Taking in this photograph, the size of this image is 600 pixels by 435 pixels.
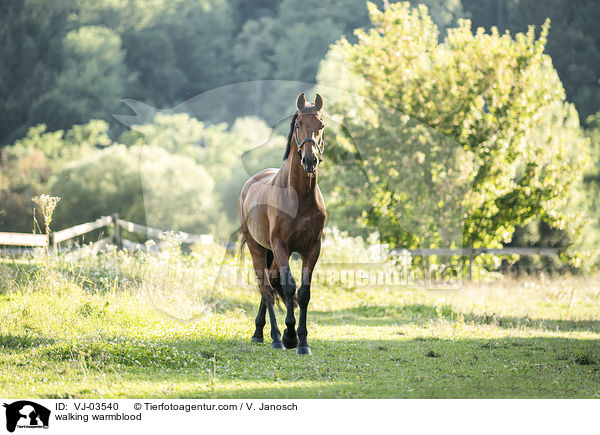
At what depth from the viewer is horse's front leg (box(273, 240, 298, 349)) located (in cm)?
685

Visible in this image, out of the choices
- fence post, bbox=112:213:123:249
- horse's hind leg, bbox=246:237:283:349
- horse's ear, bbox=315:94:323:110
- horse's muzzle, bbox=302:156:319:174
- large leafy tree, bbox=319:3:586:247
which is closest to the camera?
horse's muzzle, bbox=302:156:319:174

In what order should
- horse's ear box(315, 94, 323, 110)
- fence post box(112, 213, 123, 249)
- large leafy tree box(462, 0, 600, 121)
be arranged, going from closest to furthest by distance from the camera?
Answer: 1. horse's ear box(315, 94, 323, 110)
2. fence post box(112, 213, 123, 249)
3. large leafy tree box(462, 0, 600, 121)

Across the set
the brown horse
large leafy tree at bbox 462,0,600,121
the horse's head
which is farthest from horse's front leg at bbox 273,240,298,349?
large leafy tree at bbox 462,0,600,121

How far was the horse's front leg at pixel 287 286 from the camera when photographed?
6848 millimetres

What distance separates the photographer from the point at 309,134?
6.29 meters

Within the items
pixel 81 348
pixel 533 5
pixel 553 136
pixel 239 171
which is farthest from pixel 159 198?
pixel 533 5

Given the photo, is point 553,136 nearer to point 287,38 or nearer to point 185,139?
point 185,139

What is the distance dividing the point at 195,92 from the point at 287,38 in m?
7.31

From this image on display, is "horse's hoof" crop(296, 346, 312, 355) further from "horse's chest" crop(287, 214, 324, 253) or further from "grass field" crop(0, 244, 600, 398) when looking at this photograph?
"horse's chest" crop(287, 214, 324, 253)

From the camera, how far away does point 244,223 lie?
852 centimetres
